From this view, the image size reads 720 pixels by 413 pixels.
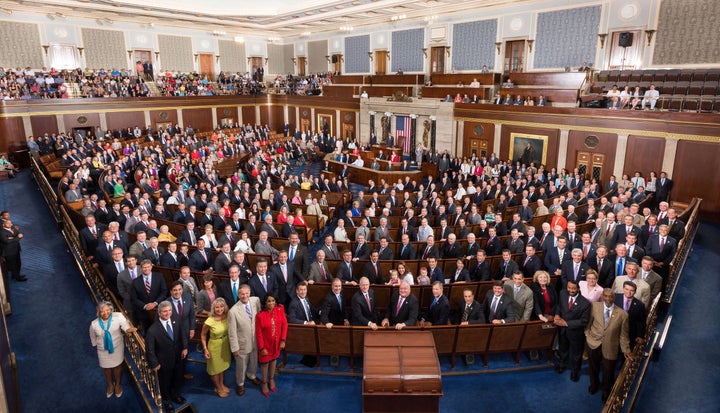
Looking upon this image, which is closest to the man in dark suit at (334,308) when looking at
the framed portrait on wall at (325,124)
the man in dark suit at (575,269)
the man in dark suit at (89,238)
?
the man in dark suit at (575,269)

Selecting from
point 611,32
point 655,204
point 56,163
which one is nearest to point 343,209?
point 655,204

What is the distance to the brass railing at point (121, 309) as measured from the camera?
5180mm

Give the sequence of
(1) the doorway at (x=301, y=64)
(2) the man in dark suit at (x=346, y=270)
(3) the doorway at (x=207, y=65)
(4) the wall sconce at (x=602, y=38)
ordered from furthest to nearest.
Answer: (1) the doorway at (x=301, y=64) < (3) the doorway at (x=207, y=65) < (4) the wall sconce at (x=602, y=38) < (2) the man in dark suit at (x=346, y=270)

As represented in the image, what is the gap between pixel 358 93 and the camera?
27297 millimetres

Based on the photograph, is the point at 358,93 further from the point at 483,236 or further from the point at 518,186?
the point at 483,236

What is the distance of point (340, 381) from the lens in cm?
607

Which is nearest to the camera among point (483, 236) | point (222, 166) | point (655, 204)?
point (483, 236)

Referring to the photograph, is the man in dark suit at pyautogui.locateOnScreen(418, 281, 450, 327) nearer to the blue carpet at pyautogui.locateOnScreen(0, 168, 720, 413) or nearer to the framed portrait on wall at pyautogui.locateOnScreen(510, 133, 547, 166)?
the blue carpet at pyautogui.locateOnScreen(0, 168, 720, 413)

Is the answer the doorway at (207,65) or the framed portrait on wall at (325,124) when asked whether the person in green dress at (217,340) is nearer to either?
the framed portrait on wall at (325,124)

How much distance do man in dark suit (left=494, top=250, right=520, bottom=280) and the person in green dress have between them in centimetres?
462

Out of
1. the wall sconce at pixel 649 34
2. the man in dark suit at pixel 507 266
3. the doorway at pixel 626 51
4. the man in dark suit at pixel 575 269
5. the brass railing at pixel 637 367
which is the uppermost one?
the wall sconce at pixel 649 34

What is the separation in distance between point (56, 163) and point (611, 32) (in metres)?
23.1

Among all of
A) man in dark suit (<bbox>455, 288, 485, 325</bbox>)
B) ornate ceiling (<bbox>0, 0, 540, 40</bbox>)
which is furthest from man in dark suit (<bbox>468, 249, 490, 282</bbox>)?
ornate ceiling (<bbox>0, 0, 540, 40</bbox>)

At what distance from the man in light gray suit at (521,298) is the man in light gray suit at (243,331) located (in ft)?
11.8
